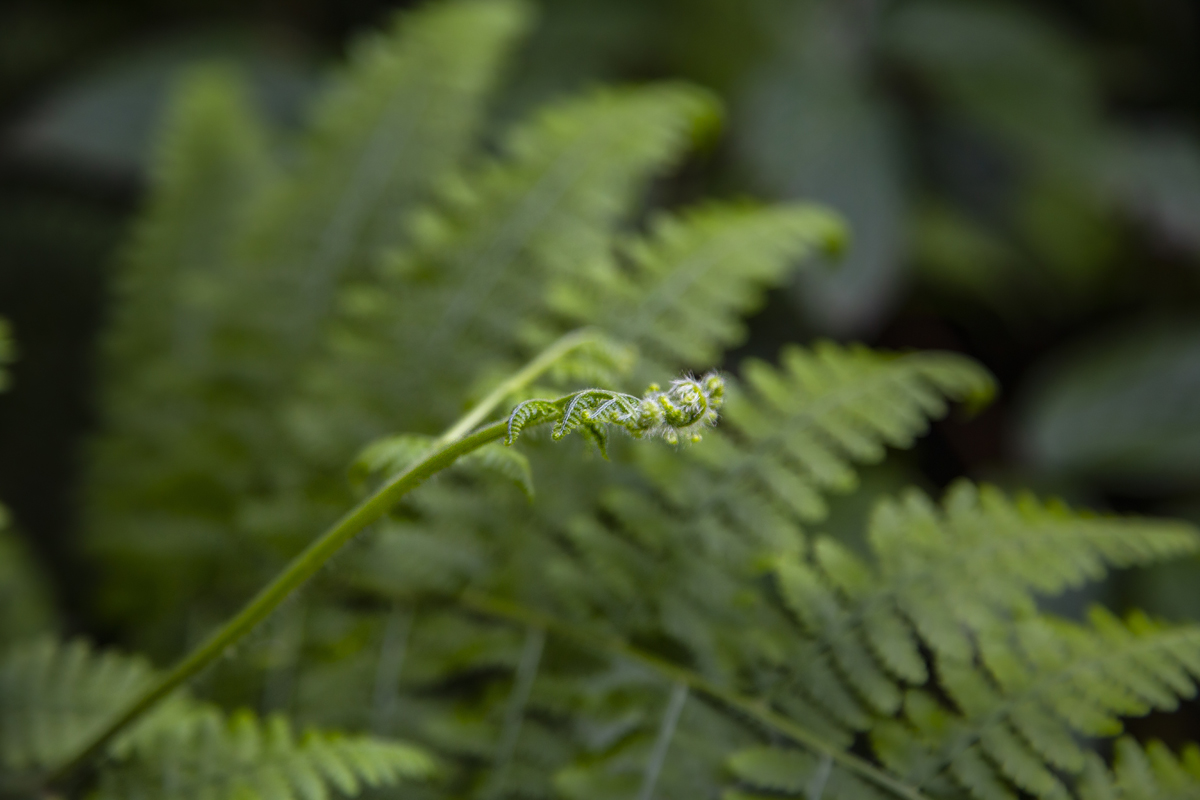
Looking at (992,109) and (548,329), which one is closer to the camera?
(548,329)

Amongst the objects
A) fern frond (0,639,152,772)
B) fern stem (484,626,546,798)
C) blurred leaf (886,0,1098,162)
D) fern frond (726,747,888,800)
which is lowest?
fern frond (0,639,152,772)

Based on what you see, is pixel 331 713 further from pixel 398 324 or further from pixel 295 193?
pixel 295 193

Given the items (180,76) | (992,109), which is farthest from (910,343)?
(180,76)

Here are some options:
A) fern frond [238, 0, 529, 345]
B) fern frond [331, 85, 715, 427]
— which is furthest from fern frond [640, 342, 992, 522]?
fern frond [238, 0, 529, 345]

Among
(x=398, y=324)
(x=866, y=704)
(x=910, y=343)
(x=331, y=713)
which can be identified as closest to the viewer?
(x=866, y=704)

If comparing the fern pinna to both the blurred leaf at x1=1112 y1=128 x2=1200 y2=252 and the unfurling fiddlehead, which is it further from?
the blurred leaf at x1=1112 y1=128 x2=1200 y2=252

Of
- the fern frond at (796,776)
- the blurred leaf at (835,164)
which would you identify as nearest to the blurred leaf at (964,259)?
the blurred leaf at (835,164)
